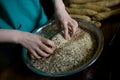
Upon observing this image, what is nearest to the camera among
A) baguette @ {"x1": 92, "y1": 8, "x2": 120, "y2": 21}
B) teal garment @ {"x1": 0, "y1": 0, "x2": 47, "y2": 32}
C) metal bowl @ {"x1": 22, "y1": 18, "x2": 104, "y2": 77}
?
metal bowl @ {"x1": 22, "y1": 18, "x2": 104, "y2": 77}

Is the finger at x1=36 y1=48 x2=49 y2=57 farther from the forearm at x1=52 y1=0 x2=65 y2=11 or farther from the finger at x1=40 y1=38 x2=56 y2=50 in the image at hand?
the forearm at x1=52 y1=0 x2=65 y2=11

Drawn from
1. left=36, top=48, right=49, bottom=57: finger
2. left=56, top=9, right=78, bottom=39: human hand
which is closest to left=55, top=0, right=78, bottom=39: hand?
left=56, top=9, right=78, bottom=39: human hand

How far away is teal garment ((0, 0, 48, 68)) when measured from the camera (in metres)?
0.88

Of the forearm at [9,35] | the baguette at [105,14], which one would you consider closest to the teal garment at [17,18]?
the forearm at [9,35]

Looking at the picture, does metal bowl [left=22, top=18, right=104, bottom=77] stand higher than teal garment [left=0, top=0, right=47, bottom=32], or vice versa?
teal garment [left=0, top=0, right=47, bottom=32]

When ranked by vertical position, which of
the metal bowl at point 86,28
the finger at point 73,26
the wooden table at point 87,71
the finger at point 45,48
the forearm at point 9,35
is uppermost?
the forearm at point 9,35

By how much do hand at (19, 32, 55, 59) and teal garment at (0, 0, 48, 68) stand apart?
0.15m

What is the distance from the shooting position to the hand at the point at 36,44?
0.76m

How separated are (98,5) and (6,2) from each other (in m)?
0.41

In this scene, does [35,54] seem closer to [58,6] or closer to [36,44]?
[36,44]

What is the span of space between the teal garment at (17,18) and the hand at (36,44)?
146mm

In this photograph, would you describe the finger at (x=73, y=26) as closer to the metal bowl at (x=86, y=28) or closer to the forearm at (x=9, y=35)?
the metal bowl at (x=86, y=28)

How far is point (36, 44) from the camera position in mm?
766

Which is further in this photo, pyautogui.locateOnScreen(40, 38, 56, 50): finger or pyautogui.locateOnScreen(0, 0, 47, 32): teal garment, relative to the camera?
pyautogui.locateOnScreen(0, 0, 47, 32): teal garment
